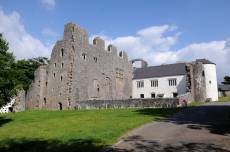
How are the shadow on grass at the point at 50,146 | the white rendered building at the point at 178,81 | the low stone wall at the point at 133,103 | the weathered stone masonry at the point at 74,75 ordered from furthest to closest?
the weathered stone masonry at the point at 74,75 → the white rendered building at the point at 178,81 → the low stone wall at the point at 133,103 → the shadow on grass at the point at 50,146

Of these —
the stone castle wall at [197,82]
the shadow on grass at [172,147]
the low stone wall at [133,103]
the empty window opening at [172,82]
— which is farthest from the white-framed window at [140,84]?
the shadow on grass at [172,147]

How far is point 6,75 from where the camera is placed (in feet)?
90.8

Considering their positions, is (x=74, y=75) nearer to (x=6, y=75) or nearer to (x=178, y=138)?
(x=6, y=75)

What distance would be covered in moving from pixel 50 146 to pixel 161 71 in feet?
171

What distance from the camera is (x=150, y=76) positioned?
6531cm

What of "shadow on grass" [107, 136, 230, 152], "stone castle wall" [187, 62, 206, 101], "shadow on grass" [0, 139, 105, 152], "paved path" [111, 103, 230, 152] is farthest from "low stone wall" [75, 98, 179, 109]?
"shadow on grass" [107, 136, 230, 152]

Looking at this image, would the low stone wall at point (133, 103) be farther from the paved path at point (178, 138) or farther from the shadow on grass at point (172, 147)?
the shadow on grass at point (172, 147)

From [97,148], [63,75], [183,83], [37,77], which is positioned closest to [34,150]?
[97,148]

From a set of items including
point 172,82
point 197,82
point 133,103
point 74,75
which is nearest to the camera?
point 133,103

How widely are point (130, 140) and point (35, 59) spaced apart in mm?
55303

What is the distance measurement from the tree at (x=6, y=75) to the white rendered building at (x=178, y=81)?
2887 centimetres

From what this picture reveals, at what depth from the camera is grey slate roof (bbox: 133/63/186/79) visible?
61.7 m

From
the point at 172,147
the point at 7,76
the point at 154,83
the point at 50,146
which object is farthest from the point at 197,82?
the point at 50,146

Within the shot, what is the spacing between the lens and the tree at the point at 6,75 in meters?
27.2
